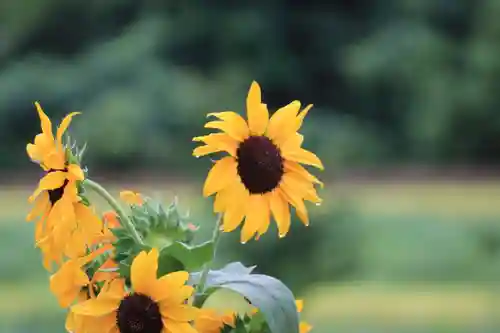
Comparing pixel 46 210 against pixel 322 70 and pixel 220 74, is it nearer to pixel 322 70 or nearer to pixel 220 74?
pixel 220 74

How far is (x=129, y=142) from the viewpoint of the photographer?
401 cm

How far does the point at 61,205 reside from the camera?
396 mm

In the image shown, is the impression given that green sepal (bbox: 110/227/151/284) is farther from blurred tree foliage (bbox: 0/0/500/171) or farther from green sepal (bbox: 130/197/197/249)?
blurred tree foliage (bbox: 0/0/500/171)

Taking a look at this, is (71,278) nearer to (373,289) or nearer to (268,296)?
(268,296)

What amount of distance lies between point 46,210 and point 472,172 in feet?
15.8

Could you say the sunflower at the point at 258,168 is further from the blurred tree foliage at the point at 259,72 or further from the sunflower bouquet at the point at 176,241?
the blurred tree foliage at the point at 259,72

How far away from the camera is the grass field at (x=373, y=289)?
316 centimetres

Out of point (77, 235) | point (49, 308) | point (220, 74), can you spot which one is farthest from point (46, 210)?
point (220, 74)

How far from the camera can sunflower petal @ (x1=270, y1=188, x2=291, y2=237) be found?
0.41m

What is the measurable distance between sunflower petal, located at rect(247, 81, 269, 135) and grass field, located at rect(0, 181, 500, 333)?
1.89 meters

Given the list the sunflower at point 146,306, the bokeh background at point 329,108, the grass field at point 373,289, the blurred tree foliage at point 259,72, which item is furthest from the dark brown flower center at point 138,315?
the blurred tree foliage at point 259,72

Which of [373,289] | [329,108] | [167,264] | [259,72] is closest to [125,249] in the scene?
[167,264]

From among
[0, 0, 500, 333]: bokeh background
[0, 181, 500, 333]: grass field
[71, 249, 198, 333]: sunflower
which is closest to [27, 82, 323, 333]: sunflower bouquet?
[71, 249, 198, 333]: sunflower

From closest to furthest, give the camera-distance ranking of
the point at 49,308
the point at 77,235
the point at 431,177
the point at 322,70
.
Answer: the point at 77,235 → the point at 49,308 → the point at 322,70 → the point at 431,177
